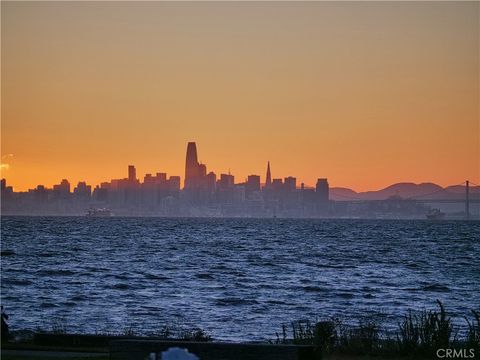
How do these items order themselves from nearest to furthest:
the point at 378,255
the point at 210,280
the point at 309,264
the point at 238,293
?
1. the point at 238,293
2. the point at 210,280
3. the point at 309,264
4. the point at 378,255

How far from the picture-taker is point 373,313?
1371 inches

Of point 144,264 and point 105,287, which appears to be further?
point 144,264

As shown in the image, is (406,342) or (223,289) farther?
(223,289)

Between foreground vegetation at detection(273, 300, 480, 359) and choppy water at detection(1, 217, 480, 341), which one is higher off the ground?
foreground vegetation at detection(273, 300, 480, 359)

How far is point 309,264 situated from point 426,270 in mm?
9760

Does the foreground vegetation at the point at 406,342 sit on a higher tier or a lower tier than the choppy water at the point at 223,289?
higher

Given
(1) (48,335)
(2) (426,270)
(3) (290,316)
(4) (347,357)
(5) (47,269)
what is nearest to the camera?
(4) (347,357)

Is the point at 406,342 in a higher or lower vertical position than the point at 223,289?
higher

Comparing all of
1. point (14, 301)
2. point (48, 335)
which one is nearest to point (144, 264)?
point (14, 301)

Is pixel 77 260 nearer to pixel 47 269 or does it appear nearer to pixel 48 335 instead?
pixel 47 269

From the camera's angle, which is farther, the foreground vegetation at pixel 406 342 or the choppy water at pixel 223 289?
the choppy water at pixel 223 289

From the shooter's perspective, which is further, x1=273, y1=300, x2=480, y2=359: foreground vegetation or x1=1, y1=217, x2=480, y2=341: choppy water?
x1=1, y1=217, x2=480, y2=341: choppy water

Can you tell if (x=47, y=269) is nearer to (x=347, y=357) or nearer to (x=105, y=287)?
(x=105, y=287)

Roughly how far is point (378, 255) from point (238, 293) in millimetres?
44708
